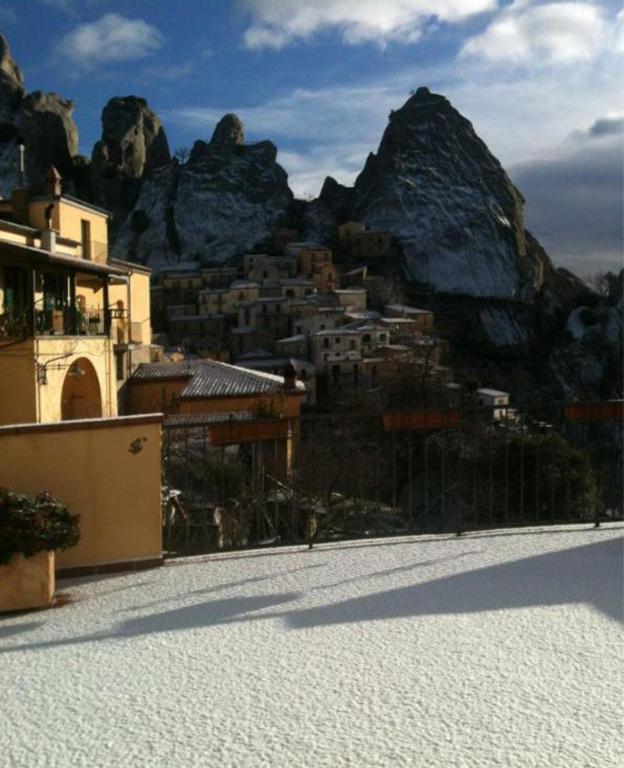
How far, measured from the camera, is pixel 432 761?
9.82 ft

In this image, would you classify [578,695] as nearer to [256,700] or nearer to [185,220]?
[256,700]

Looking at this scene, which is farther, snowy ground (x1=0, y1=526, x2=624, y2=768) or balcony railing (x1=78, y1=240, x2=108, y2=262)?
balcony railing (x1=78, y1=240, x2=108, y2=262)

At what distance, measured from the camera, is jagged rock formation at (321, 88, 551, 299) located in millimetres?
91562

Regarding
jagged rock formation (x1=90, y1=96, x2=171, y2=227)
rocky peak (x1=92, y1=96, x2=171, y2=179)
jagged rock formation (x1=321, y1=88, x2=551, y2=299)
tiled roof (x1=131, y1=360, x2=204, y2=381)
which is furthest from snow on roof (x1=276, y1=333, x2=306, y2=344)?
rocky peak (x1=92, y1=96, x2=171, y2=179)

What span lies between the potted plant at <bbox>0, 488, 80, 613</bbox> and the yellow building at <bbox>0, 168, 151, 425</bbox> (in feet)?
40.3

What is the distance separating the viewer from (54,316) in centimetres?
1758

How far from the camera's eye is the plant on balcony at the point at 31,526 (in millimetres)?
4777

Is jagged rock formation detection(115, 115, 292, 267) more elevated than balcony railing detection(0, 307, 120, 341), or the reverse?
jagged rock formation detection(115, 115, 292, 267)

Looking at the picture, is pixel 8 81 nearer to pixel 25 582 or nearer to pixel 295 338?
pixel 295 338

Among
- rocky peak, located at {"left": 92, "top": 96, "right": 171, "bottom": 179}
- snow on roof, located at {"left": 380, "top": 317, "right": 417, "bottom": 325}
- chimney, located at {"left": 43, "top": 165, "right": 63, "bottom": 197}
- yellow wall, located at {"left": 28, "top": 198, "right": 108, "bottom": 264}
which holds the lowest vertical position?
snow on roof, located at {"left": 380, "top": 317, "right": 417, "bottom": 325}

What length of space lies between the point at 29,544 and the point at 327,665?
2.15m

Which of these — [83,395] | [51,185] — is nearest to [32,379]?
[83,395]

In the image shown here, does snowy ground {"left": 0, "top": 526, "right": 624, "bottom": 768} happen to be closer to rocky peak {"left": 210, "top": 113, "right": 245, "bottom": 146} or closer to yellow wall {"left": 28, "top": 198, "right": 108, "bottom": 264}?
Answer: yellow wall {"left": 28, "top": 198, "right": 108, "bottom": 264}

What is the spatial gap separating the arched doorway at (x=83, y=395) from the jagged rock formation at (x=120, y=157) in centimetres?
7388
